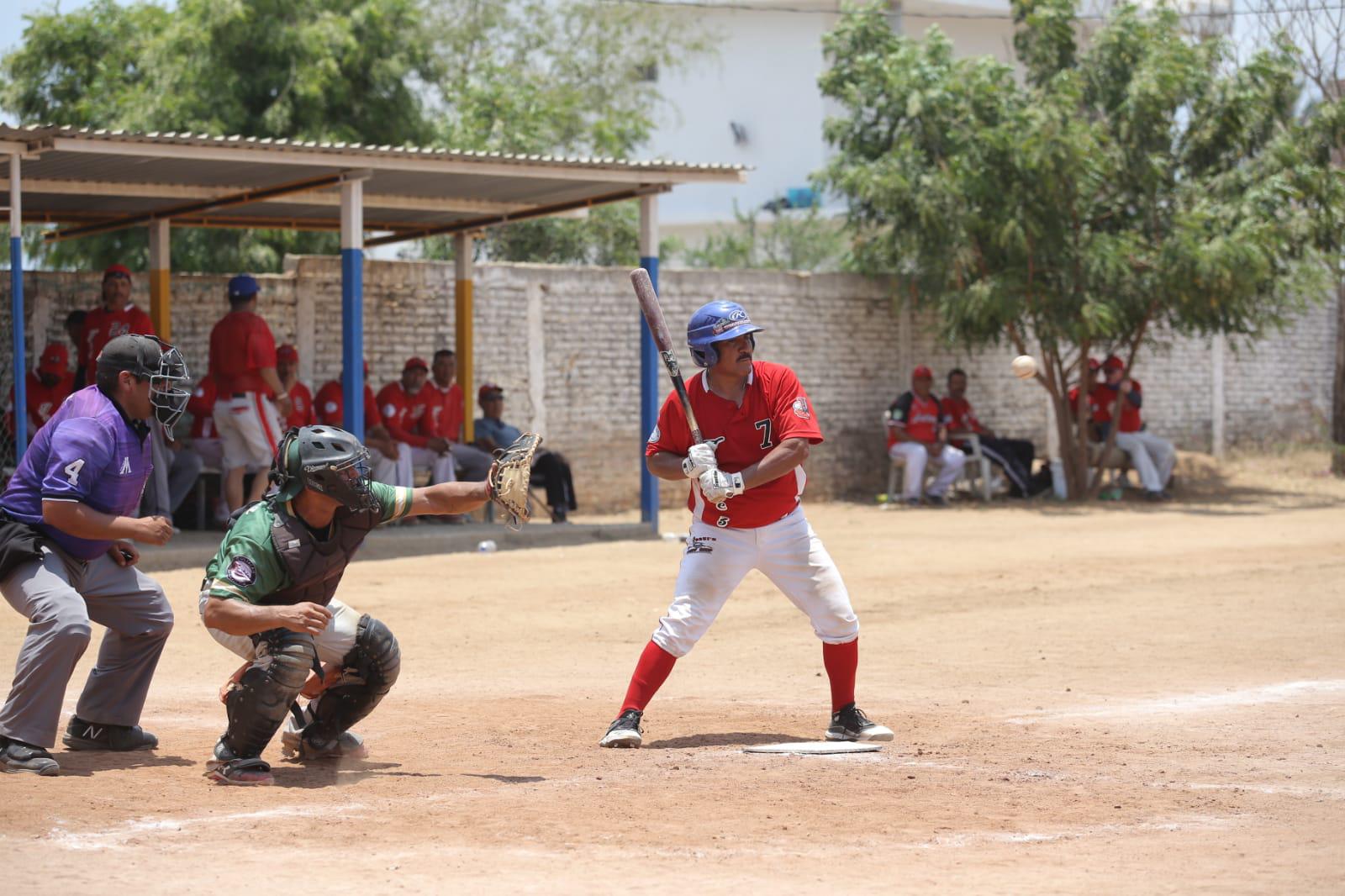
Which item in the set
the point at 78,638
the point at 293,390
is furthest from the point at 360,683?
the point at 293,390

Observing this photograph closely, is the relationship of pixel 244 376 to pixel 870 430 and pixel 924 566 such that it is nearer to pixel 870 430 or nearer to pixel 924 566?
pixel 924 566

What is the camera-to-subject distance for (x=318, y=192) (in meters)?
Answer: 16.4

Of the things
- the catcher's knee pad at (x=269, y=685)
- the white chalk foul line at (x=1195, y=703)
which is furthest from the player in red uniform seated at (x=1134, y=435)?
the catcher's knee pad at (x=269, y=685)

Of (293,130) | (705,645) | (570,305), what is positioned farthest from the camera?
(293,130)

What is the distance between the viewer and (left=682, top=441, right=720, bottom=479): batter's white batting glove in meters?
6.78

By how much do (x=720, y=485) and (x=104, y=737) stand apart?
9.57ft

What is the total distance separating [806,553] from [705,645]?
3.48 meters

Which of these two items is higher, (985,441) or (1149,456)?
(985,441)

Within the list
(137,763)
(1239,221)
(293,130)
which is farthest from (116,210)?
(1239,221)

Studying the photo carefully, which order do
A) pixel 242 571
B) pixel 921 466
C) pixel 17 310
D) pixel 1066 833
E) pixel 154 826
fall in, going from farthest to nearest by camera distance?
1. pixel 921 466
2. pixel 17 310
3. pixel 242 571
4. pixel 154 826
5. pixel 1066 833

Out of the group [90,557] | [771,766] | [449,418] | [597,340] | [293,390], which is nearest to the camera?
[771,766]

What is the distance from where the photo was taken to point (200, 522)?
51.1 ft

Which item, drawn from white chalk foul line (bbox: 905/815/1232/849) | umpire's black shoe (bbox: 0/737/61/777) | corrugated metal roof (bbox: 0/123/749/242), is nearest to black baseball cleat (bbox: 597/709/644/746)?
white chalk foul line (bbox: 905/815/1232/849)

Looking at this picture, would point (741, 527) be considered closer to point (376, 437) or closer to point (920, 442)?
point (376, 437)
